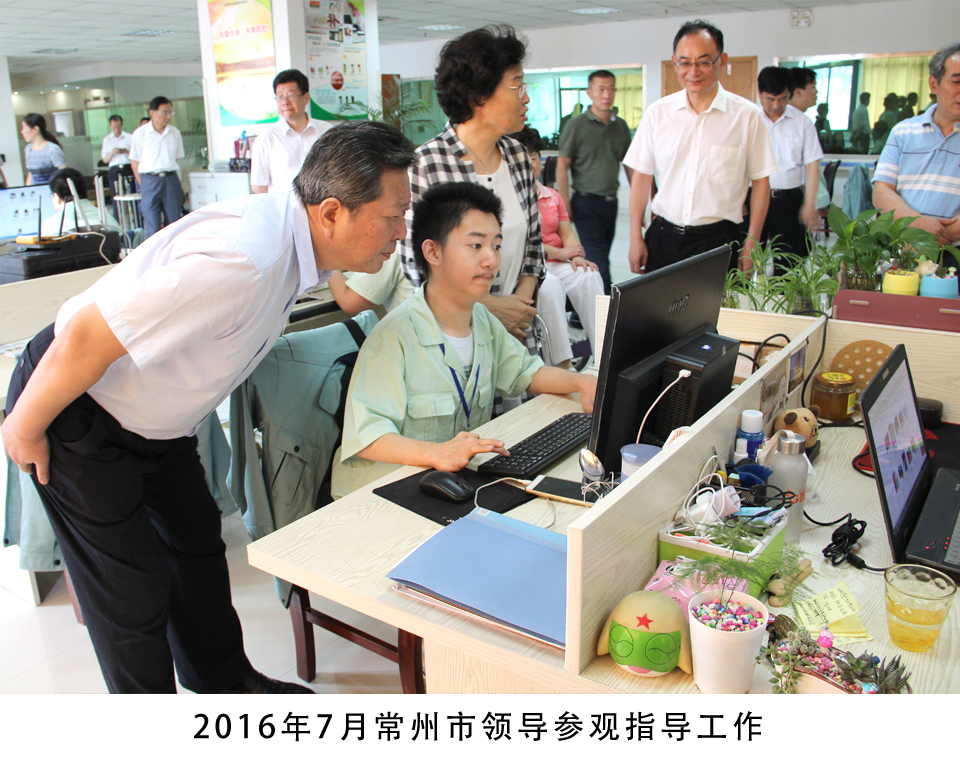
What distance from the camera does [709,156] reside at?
3244 millimetres

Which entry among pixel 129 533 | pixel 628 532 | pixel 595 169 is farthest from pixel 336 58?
pixel 628 532

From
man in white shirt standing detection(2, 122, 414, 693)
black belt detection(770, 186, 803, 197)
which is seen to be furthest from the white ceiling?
man in white shirt standing detection(2, 122, 414, 693)

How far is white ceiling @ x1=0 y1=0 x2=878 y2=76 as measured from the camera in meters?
8.90

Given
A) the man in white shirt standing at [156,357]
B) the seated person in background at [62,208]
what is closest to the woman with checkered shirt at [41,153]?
the seated person in background at [62,208]

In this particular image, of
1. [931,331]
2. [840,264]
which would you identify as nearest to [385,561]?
[931,331]

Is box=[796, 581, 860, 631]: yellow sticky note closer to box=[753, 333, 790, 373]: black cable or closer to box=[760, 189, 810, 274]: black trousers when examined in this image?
box=[753, 333, 790, 373]: black cable

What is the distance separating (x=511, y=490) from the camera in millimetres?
1545

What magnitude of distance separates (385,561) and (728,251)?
959 mm

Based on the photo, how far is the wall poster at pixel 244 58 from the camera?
242 inches

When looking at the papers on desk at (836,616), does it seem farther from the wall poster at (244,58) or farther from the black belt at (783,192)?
the wall poster at (244,58)

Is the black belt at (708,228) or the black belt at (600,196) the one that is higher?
the black belt at (600,196)

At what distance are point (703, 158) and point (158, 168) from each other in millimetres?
6893

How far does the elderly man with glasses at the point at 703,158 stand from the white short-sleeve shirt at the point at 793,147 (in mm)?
1823
